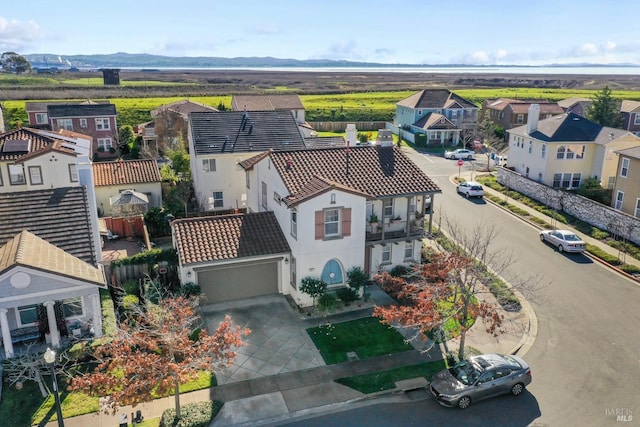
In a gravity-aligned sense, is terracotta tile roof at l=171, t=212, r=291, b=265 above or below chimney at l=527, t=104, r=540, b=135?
below

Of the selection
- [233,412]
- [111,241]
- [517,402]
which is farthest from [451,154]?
[233,412]

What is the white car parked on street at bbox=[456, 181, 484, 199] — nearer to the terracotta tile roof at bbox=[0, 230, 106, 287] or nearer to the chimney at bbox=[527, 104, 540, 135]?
the chimney at bbox=[527, 104, 540, 135]

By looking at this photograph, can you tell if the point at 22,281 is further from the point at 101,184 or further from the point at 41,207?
the point at 101,184

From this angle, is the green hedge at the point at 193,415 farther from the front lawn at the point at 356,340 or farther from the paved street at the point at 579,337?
the paved street at the point at 579,337

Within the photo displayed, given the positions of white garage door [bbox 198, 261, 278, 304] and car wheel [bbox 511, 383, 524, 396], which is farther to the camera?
white garage door [bbox 198, 261, 278, 304]

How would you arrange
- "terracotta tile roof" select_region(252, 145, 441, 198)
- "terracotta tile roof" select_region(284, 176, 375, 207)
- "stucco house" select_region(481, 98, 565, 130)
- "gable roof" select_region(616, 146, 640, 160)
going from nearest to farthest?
"terracotta tile roof" select_region(284, 176, 375, 207) → "terracotta tile roof" select_region(252, 145, 441, 198) → "gable roof" select_region(616, 146, 640, 160) → "stucco house" select_region(481, 98, 565, 130)

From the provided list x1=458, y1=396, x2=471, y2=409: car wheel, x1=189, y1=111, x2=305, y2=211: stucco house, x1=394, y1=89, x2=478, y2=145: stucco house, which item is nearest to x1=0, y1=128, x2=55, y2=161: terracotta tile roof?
x1=189, y1=111, x2=305, y2=211: stucco house

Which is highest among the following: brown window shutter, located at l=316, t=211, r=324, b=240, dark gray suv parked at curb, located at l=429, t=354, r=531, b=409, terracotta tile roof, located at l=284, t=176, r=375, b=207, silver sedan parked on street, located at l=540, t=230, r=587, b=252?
terracotta tile roof, located at l=284, t=176, r=375, b=207

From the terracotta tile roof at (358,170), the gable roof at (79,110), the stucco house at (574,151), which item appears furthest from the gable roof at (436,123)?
the terracotta tile roof at (358,170)
